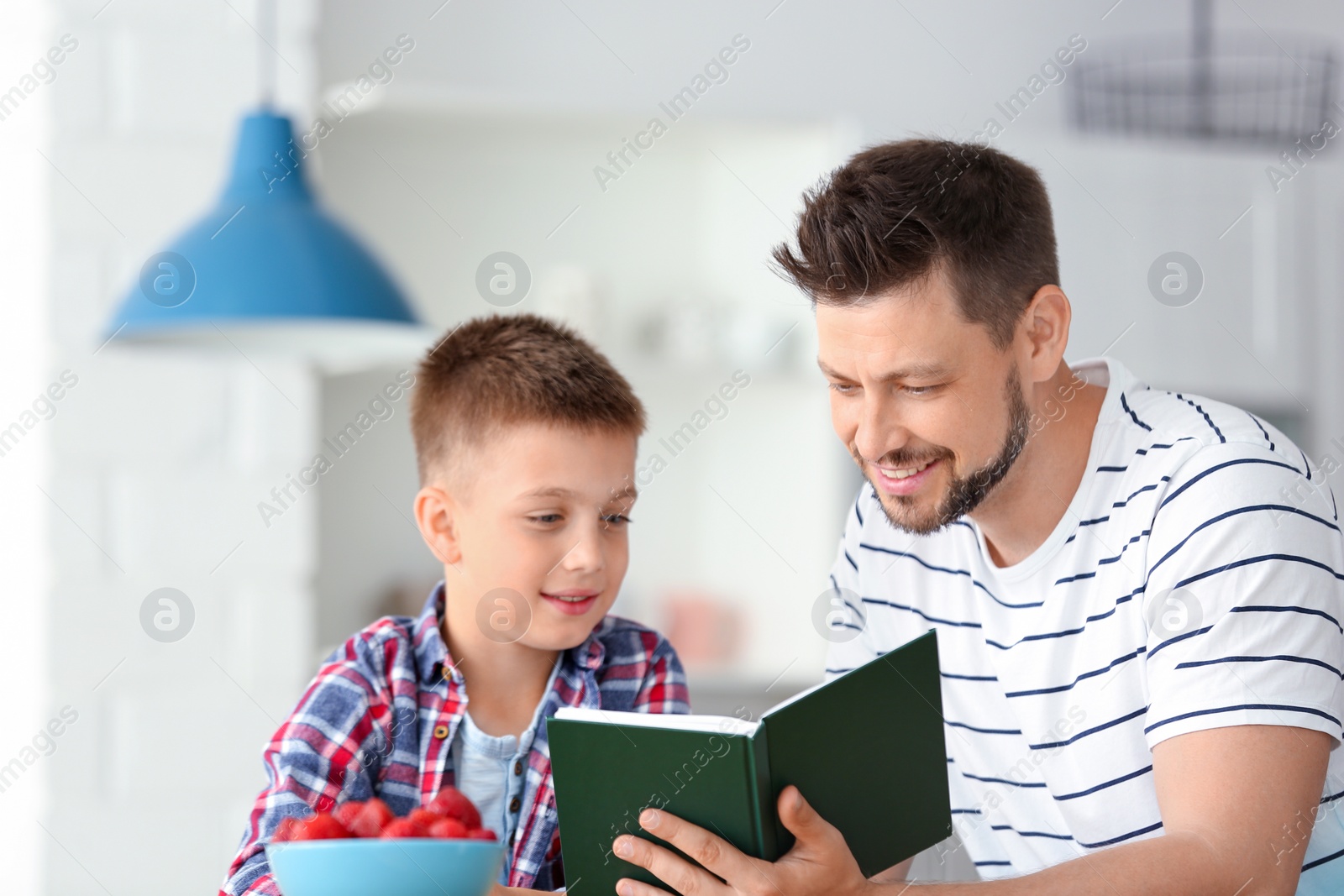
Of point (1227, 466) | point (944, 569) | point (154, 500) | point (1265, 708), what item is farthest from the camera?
point (154, 500)

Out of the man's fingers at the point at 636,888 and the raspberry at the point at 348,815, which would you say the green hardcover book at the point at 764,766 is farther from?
Answer: the raspberry at the point at 348,815

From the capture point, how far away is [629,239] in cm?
294

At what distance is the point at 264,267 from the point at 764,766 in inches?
33.2

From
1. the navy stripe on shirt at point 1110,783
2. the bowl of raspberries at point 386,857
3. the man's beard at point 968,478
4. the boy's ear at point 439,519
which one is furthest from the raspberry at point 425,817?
the navy stripe on shirt at point 1110,783

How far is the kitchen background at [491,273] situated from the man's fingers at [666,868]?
932mm

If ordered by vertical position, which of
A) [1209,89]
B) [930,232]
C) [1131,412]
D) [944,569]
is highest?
[1209,89]

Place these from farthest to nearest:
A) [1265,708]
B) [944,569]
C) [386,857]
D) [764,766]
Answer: [944,569] < [1265,708] < [764,766] < [386,857]

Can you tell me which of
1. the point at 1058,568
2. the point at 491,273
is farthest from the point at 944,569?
the point at 491,273

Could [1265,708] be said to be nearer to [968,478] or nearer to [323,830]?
[968,478]

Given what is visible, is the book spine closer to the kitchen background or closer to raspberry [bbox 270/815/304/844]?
raspberry [bbox 270/815/304/844]

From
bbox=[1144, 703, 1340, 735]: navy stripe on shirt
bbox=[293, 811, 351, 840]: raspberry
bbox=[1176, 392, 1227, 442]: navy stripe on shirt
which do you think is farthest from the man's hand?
bbox=[1176, 392, 1227, 442]: navy stripe on shirt

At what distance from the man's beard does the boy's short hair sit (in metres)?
0.29

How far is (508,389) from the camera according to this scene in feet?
4.69

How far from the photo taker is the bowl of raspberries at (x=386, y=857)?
0.88 m
